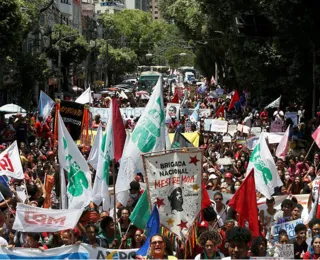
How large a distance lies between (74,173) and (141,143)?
108 centimetres

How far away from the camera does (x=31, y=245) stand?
9898 mm

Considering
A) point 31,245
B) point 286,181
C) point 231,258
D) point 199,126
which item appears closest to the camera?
point 231,258

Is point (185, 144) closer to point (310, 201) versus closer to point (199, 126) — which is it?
point (310, 201)

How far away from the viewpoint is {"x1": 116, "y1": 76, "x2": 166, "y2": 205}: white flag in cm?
1256

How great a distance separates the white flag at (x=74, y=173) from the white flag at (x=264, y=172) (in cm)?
252

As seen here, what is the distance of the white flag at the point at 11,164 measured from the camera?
1404 centimetres

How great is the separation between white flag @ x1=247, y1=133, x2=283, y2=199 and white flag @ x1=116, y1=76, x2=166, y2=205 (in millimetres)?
1491

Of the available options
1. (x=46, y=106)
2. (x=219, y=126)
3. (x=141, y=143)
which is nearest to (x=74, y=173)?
(x=141, y=143)

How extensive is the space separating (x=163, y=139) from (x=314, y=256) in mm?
4211

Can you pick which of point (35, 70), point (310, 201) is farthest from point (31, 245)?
point (35, 70)

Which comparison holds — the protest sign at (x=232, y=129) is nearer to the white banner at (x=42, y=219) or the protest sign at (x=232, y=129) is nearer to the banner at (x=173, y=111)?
the banner at (x=173, y=111)

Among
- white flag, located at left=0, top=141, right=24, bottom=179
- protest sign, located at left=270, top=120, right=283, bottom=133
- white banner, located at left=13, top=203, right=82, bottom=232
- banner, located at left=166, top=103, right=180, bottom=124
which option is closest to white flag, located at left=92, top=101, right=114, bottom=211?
white flag, located at left=0, top=141, right=24, bottom=179

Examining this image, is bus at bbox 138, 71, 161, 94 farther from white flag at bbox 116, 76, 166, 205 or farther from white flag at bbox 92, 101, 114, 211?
white flag at bbox 92, 101, 114, 211

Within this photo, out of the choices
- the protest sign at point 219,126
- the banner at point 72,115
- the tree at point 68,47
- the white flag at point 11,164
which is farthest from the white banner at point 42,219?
the tree at point 68,47
